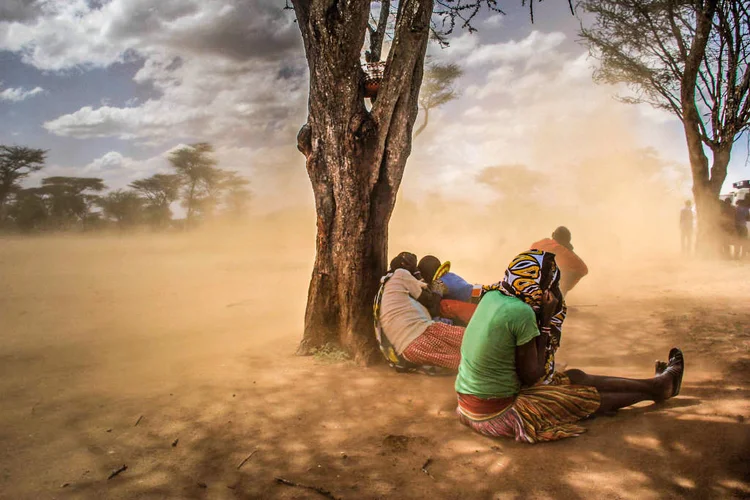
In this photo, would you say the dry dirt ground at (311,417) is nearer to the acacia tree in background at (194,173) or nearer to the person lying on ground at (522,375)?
the person lying on ground at (522,375)

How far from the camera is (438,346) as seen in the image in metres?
4.37

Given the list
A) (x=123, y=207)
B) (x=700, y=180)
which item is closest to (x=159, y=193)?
(x=123, y=207)

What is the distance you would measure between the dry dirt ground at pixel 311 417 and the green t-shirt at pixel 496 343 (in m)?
0.38

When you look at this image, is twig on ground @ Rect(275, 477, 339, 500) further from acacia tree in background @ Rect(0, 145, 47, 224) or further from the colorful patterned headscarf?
acacia tree in background @ Rect(0, 145, 47, 224)

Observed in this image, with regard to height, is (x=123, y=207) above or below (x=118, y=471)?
above

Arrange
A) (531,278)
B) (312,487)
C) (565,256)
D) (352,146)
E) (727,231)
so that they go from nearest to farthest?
(312,487) < (531,278) < (352,146) < (565,256) < (727,231)

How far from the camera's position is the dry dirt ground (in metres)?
2.70

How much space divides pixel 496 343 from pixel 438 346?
1448 millimetres

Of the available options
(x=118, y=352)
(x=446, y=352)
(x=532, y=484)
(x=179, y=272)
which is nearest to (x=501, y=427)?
(x=532, y=484)

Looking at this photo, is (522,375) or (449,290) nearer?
(522,375)

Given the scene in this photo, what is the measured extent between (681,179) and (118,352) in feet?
129

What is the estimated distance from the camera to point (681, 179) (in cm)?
3478

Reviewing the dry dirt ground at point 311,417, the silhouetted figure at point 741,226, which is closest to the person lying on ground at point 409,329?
the dry dirt ground at point 311,417

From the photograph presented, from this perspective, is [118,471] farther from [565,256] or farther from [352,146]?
[565,256]
